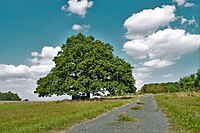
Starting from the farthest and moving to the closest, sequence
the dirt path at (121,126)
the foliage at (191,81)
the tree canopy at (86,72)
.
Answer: the foliage at (191,81)
the tree canopy at (86,72)
the dirt path at (121,126)

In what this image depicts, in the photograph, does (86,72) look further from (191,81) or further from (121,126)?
(191,81)

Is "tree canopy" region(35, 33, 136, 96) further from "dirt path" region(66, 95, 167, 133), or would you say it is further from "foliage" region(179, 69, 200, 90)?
"foliage" region(179, 69, 200, 90)

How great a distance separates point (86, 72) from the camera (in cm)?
4944

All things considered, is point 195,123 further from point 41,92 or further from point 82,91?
point 41,92

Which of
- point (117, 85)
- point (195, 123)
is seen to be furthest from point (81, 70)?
point (195, 123)

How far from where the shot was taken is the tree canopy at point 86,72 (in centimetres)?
4825

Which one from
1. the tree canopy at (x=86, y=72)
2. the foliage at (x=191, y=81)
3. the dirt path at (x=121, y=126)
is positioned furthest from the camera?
the foliage at (x=191, y=81)

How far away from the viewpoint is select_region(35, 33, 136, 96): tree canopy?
48.2 meters

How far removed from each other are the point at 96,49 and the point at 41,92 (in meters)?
12.7

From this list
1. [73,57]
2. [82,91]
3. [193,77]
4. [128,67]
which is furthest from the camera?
[193,77]

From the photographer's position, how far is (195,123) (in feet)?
42.9

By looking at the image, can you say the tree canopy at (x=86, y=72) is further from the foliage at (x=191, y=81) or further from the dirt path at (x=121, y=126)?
the foliage at (x=191, y=81)

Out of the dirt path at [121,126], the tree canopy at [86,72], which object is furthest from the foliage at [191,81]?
the dirt path at [121,126]

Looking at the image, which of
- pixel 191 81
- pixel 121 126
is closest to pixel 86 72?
pixel 121 126
